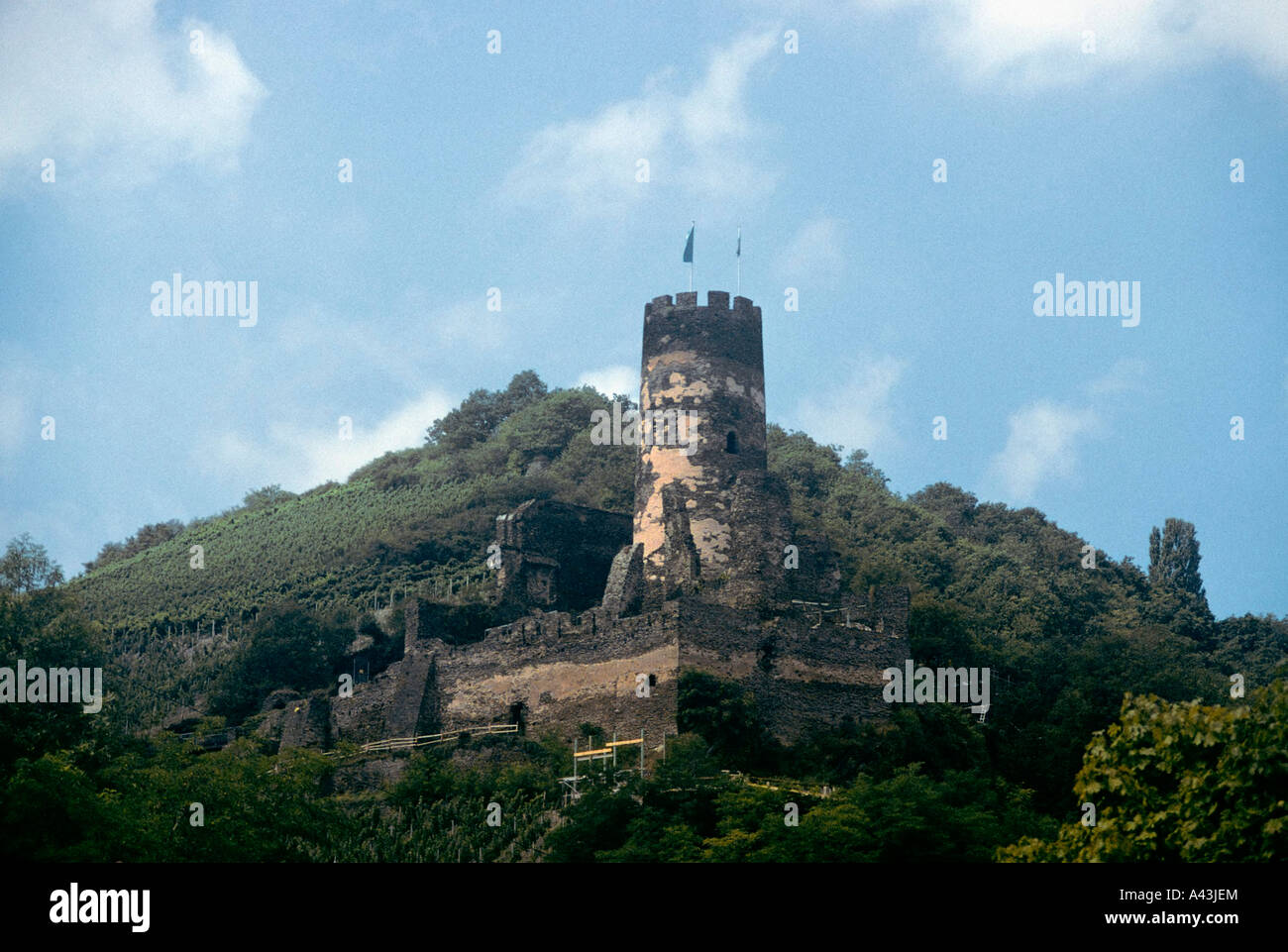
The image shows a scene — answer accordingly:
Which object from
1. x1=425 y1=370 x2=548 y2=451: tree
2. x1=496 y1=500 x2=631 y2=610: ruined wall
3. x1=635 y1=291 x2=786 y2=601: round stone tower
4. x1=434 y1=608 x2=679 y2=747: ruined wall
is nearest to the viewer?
x1=434 y1=608 x2=679 y2=747: ruined wall

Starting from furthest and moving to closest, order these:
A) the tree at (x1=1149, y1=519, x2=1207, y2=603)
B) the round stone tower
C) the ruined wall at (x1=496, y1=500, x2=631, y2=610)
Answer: the tree at (x1=1149, y1=519, x2=1207, y2=603)
the ruined wall at (x1=496, y1=500, x2=631, y2=610)
the round stone tower

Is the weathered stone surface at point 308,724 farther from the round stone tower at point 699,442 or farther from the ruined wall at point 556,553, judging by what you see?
the round stone tower at point 699,442

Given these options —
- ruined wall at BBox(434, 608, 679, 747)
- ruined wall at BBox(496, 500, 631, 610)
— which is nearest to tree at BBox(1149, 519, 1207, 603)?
ruined wall at BBox(496, 500, 631, 610)

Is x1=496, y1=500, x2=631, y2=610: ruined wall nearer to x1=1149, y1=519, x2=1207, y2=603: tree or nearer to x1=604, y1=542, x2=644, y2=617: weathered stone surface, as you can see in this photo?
x1=604, y1=542, x2=644, y2=617: weathered stone surface

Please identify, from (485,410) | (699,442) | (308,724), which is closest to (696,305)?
(699,442)

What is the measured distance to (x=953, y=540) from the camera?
63.2 meters

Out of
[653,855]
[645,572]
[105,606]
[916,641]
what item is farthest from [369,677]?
[105,606]

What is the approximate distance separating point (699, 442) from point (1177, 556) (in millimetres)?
29122

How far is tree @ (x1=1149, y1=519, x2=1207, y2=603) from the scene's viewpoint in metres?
66.0

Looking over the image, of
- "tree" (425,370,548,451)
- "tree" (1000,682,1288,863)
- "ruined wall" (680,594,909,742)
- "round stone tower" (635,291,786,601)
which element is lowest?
"tree" (1000,682,1288,863)

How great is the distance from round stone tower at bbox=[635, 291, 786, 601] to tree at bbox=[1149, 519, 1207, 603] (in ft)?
87.9

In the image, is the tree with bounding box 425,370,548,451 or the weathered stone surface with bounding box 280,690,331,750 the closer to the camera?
the weathered stone surface with bounding box 280,690,331,750

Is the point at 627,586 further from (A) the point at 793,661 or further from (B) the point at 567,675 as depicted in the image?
(A) the point at 793,661
